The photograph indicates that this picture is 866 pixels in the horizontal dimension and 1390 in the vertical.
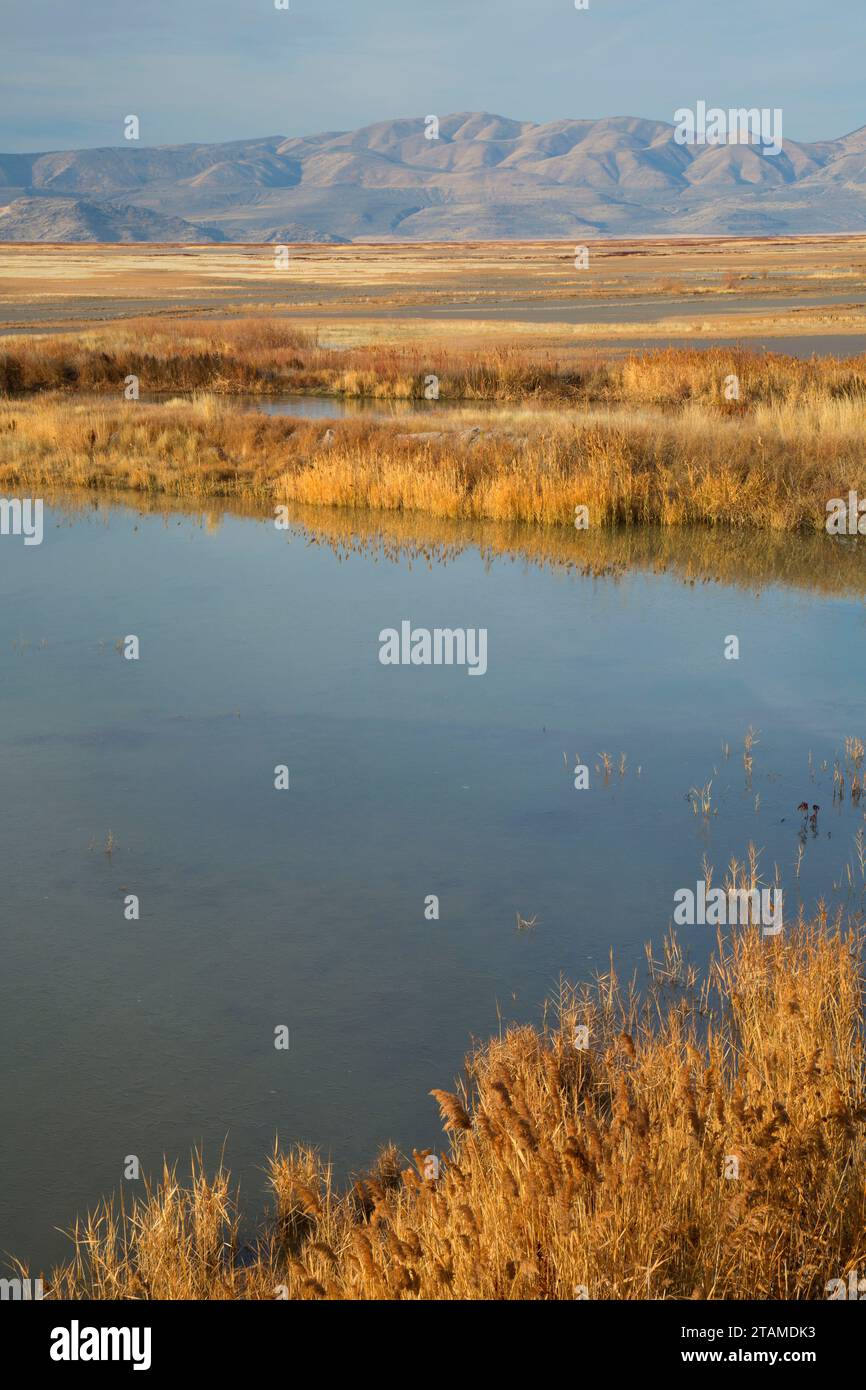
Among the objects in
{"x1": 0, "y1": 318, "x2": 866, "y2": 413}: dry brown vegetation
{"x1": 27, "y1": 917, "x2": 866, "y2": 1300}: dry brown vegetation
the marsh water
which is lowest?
{"x1": 27, "y1": 917, "x2": 866, "y2": 1300}: dry brown vegetation

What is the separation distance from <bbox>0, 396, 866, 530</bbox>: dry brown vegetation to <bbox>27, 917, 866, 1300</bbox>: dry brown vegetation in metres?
13.1

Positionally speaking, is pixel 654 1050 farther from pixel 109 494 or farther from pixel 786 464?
pixel 109 494

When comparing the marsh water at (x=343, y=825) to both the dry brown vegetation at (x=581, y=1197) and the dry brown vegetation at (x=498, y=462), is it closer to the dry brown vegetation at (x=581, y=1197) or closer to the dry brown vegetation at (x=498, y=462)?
the dry brown vegetation at (x=581, y=1197)

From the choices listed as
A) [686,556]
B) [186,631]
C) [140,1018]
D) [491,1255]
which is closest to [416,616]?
[186,631]

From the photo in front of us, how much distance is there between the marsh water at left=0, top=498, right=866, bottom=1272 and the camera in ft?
18.8

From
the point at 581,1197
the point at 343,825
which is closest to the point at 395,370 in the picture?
the point at 343,825

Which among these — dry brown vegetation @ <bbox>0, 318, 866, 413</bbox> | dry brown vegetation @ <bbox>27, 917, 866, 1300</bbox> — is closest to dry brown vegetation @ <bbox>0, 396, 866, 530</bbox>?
dry brown vegetation @ <bbox>0, 318, 866, 413</bbox>

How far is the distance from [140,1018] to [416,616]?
324 inches

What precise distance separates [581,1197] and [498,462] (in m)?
16.4

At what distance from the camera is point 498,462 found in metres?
19.5

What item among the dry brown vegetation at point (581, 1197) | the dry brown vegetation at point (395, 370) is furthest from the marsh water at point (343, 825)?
the dry brown vegetation at point (395, 370)

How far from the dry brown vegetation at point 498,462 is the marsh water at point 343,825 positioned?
2512 mm

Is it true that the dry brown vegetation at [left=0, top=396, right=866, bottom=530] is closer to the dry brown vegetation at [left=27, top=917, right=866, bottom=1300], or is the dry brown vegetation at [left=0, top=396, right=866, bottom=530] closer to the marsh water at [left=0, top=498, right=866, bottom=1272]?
the marsh water at [left=0, top=498, right=866, bottom=1272]

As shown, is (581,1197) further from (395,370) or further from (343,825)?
(395,370)
